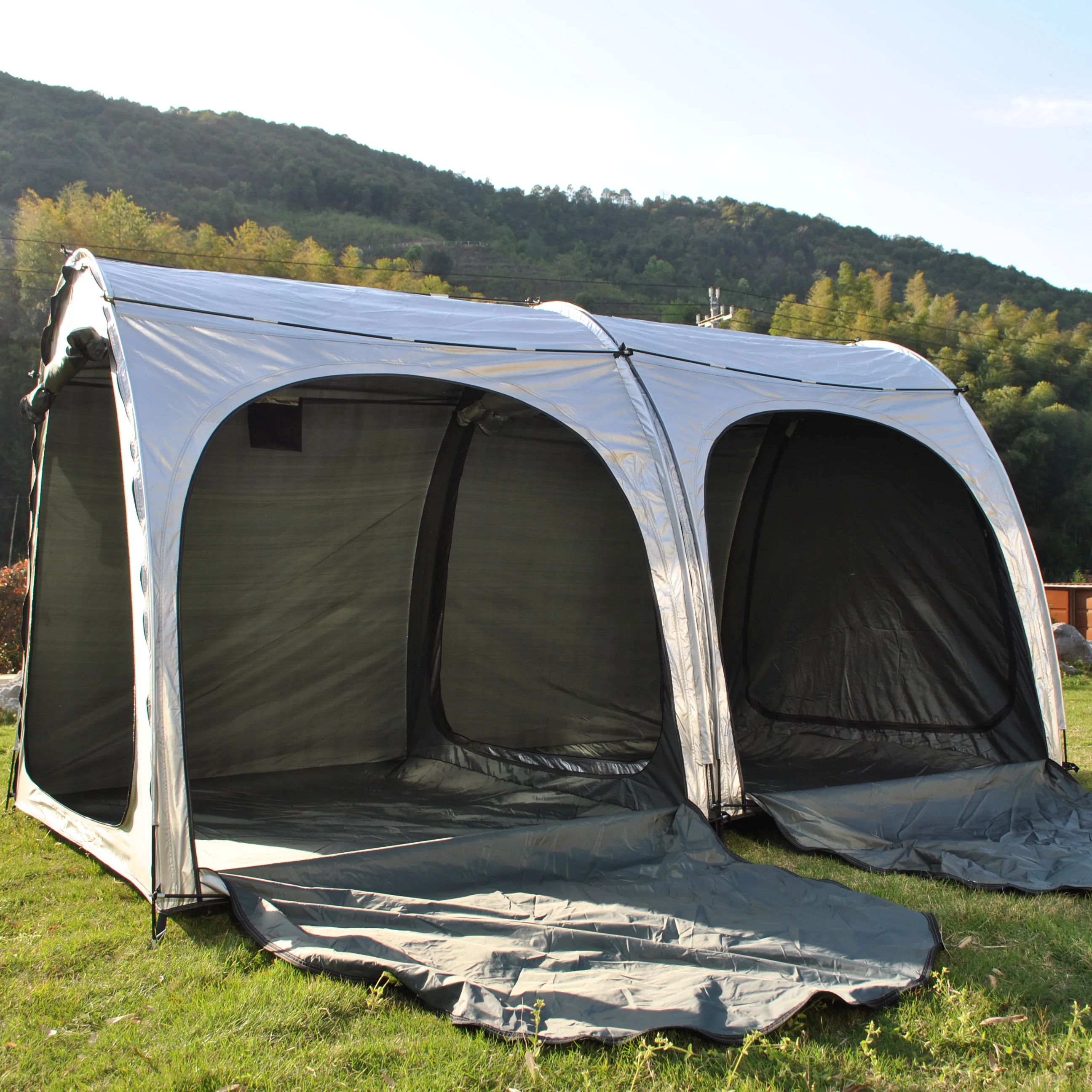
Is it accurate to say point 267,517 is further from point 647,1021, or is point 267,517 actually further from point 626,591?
point 647,1021

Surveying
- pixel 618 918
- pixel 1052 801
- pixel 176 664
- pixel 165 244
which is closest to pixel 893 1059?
pixel 618 918

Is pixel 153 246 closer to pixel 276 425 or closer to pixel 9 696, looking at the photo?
pixel 9 696

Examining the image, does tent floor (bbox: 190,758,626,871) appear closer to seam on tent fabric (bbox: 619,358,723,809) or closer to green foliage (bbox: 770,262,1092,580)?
seam on tent fabric (bbox: 619,358,723,809)

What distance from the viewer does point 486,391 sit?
13.3 ft

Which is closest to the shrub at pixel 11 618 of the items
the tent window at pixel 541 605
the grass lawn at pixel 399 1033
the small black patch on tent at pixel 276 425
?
the small black patch on tent at pixel 276 425

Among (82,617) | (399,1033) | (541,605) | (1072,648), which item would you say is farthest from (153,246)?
(399,1033)

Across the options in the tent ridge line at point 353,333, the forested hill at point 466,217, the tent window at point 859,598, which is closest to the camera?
the tent ridge line at point 353,333

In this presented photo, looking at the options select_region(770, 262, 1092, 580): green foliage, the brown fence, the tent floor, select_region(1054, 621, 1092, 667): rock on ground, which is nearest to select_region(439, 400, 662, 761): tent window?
the tent floor

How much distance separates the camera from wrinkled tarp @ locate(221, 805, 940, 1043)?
6.54 feet

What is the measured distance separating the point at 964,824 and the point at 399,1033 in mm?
2268

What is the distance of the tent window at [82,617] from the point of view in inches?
147

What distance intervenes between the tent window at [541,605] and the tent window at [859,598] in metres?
0.64

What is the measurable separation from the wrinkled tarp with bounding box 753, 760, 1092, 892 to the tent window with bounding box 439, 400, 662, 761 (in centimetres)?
106

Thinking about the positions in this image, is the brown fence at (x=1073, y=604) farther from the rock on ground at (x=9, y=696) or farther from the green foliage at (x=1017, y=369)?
the green foliage at (x=1017, y=369)
